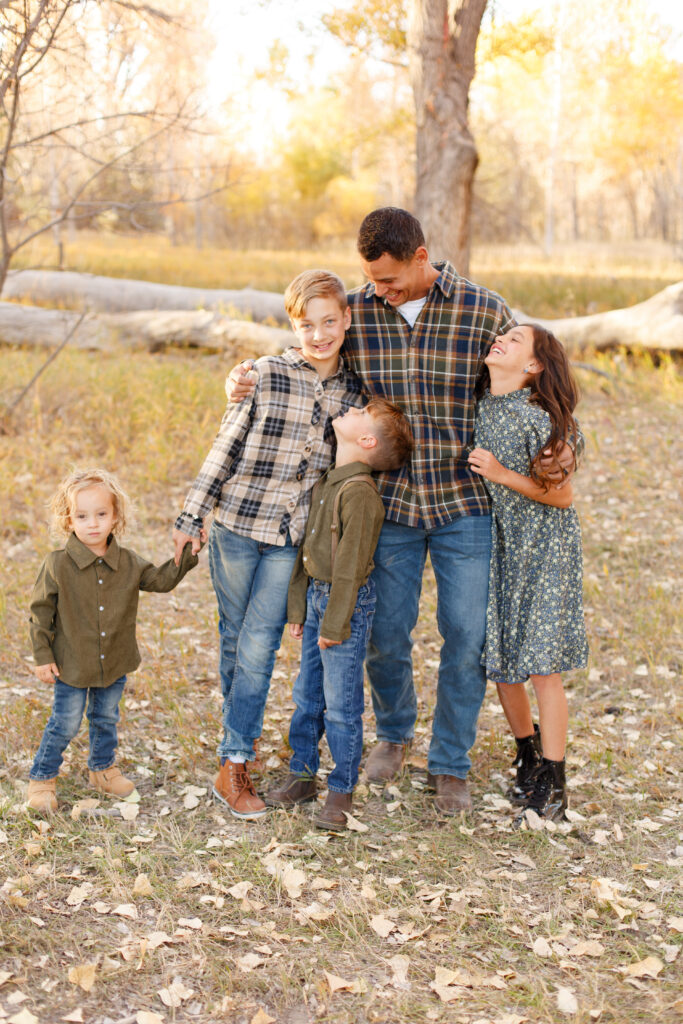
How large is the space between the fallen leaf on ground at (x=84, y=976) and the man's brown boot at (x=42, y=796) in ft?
3.14

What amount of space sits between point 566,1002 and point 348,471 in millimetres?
1904

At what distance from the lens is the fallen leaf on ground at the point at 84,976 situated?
103 inches

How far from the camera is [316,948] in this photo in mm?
2875

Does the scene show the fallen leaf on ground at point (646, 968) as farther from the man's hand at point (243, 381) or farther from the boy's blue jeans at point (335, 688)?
the man's hand at point (243, 381)

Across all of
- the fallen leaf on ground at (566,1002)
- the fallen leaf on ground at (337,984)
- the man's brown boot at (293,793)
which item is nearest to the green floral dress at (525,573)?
the man's brown boot at (293,793)

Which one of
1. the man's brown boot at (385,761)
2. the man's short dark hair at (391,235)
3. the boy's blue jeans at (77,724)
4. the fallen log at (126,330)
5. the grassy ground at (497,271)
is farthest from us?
the grassy ground at (497,271)

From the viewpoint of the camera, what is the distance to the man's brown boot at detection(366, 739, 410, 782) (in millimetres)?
4004

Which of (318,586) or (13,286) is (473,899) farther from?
(13,286)

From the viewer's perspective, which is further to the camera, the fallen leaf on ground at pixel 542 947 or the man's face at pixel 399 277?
the man's face at pixel 399 277

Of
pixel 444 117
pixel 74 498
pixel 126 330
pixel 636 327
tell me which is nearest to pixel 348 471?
pixel 74 498

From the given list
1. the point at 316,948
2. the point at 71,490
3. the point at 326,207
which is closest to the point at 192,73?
the point at 71,490

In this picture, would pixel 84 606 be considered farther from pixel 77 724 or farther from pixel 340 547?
pixel 340 547

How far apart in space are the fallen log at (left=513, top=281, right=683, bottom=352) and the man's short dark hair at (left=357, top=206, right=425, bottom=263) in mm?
7045

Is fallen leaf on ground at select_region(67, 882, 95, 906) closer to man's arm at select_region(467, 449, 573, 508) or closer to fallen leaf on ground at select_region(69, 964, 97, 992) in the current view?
fallen leaf on ground at select_region(69, 964, 97, 992)
